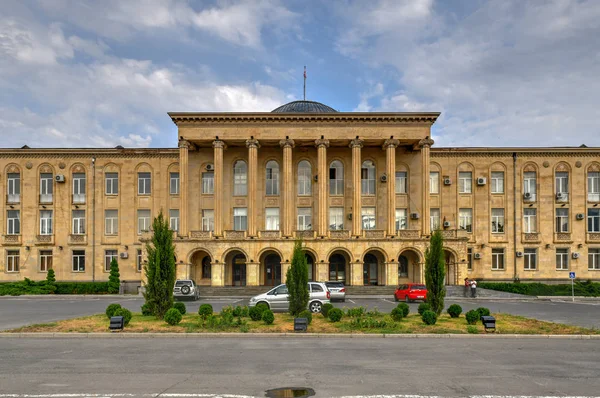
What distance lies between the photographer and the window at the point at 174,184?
50.0 metres

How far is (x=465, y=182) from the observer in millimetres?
50344

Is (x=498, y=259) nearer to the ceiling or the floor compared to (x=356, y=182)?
nearer to the floor

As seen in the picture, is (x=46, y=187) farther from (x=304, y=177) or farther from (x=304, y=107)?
(x=304, y=107)

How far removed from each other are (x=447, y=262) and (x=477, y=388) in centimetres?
3768

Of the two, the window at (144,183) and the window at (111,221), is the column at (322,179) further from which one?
the window at (111,221)

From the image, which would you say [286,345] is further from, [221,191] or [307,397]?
[221,191]

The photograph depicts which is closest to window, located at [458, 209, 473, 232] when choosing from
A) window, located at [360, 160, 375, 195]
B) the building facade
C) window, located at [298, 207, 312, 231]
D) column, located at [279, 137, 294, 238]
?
the building facade

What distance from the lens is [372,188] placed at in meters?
49.2

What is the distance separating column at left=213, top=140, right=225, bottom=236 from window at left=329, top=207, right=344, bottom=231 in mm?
9918

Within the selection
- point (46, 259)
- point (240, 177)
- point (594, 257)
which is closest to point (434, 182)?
point (594, 257)

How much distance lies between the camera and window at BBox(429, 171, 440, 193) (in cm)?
5019

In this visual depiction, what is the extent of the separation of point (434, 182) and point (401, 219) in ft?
15.7

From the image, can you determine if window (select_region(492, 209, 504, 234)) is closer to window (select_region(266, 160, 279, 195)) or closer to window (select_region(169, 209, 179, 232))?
window (select_region(266, 160, 279, 195))

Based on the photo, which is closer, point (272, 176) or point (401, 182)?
point (272, 176)
